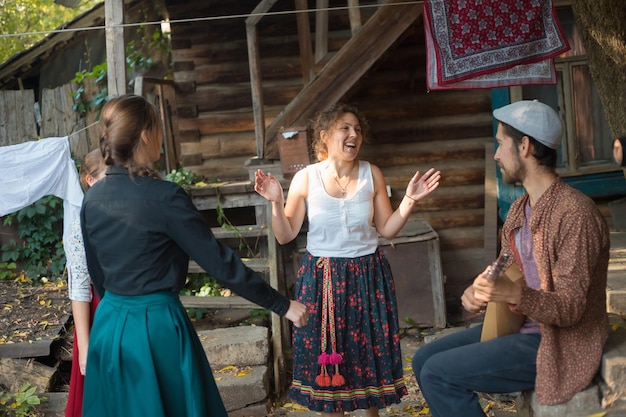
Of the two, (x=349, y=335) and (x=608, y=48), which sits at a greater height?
(x=608, y=48)

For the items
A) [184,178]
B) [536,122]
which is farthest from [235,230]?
[536,122]

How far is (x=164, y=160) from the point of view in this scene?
9.71 metres

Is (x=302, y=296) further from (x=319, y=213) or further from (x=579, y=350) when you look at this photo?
(x=579, y=350)

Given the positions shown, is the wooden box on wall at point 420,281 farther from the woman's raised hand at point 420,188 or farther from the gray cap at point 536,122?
the gray cap at point 536,122

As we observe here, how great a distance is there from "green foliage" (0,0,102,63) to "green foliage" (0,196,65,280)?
588cm

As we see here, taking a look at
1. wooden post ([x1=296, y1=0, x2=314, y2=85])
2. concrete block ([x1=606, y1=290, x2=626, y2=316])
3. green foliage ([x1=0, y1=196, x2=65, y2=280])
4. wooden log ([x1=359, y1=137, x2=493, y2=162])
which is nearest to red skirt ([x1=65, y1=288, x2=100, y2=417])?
concrete block ([x1=606, y1=290, x2=626, y2=316])

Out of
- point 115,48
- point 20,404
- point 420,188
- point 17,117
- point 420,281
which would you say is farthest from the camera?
point 17,117

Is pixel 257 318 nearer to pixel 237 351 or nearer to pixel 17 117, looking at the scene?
pixel 237 351

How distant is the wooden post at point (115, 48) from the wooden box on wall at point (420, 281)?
2.86 meters

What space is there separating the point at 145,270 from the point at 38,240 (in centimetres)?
534

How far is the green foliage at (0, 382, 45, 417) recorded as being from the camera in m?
5.36

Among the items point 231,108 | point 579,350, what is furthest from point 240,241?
point 579,350

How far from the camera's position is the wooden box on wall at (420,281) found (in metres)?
7.31

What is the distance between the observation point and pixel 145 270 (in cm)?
309
